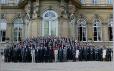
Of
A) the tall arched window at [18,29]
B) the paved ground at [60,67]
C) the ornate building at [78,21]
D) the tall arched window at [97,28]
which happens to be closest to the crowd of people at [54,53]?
the paved ground at [60,67]

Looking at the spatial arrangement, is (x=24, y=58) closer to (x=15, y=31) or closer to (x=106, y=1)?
(x=15, y=31)

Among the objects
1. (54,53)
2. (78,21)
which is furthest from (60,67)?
(78,21)

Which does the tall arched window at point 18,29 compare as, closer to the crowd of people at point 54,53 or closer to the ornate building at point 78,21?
the ornate building at point 78,21

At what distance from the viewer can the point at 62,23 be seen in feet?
113

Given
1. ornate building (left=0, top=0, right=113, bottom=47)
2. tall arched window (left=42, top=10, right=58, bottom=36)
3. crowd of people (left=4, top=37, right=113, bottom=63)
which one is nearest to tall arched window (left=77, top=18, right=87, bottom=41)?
ornate building (left=0, top=0, right=113, bottom=47)

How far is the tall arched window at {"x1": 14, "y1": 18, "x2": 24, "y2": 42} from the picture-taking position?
37.8 m

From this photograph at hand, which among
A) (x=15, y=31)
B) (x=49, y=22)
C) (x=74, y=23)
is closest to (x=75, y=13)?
(x=74, y=23)

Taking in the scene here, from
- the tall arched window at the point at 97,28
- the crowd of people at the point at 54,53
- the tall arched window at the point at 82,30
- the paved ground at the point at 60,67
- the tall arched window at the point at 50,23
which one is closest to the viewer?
the paved ground at the point at 60,67

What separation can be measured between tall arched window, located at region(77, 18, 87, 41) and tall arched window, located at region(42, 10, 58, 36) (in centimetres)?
383

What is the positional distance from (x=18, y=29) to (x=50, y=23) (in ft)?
14.9

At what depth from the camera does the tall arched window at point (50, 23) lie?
34806 millimetres

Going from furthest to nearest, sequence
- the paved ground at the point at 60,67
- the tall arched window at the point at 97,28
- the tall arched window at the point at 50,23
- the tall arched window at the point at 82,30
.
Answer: the tall arched window at the point at 97,28 → the tall arched window at the point at 82,30 → the tall arched window at the point at 50,23 → the paved ground at the point at 60,67

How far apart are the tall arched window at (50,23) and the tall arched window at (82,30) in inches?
151

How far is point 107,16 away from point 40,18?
7529 mm
